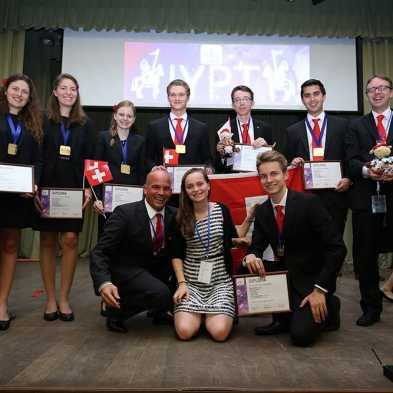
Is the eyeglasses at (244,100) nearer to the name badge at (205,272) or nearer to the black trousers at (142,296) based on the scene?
the name badge at (205,272)

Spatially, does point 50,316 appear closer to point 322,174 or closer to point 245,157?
point 245,157

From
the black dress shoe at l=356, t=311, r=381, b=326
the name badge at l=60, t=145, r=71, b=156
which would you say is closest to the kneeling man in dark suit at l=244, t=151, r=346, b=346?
the black dress shoe at l=356, t=311, r=381, b=326

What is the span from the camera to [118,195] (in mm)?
3000

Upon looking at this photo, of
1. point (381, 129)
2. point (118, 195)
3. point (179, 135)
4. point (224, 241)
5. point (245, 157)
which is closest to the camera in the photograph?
point (224, 241)

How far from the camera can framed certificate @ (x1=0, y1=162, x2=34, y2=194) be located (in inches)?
99.1

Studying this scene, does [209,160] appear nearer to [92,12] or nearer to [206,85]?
[206,85]

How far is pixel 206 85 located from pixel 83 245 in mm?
3310

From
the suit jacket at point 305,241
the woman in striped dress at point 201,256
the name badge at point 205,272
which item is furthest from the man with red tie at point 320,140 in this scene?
the name badge at point 205,272

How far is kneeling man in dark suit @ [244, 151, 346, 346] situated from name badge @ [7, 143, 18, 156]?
1614mm

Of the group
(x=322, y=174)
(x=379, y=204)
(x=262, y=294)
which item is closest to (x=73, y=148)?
(x=262, y=294)

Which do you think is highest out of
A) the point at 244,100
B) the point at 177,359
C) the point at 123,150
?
the point at 244,100

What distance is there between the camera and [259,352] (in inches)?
83.8

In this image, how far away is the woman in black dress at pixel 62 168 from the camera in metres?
2.83

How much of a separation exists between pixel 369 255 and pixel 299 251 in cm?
62
